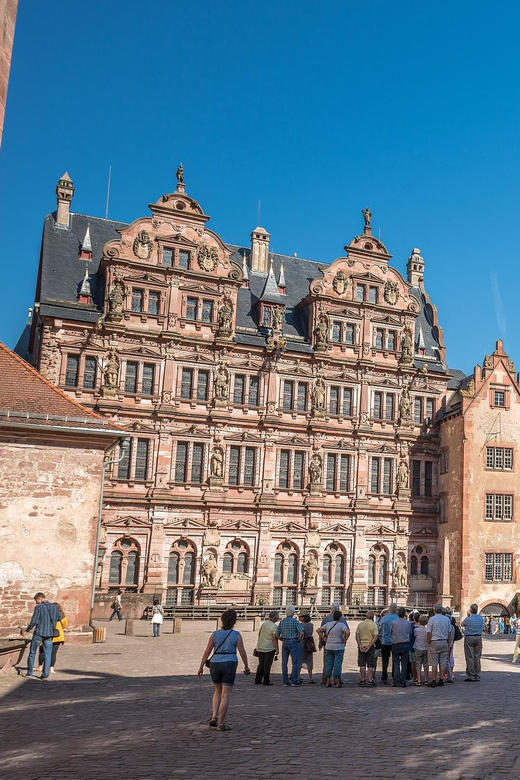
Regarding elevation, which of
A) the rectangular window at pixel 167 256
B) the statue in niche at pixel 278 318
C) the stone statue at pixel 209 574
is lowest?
the stone statue at pixel 209 574

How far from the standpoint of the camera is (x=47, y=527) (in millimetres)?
22453

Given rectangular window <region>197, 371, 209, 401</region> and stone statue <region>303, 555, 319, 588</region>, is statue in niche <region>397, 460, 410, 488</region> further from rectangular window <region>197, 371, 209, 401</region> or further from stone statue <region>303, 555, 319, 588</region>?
rectangular window <region>197, 371, 209, 401</region>

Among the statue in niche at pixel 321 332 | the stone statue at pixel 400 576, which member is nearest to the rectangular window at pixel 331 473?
the stone statue at pixel 400 576

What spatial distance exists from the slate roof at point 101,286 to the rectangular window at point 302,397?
1922mm

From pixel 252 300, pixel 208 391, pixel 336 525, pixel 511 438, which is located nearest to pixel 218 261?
pixel 252 300

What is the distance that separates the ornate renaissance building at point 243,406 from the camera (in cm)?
3759

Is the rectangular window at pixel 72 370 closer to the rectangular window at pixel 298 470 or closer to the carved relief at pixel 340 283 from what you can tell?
the rectangular window at pixel 298 470

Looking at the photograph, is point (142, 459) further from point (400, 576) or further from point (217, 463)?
point (400, 576)

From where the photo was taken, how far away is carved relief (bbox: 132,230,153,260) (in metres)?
39.2

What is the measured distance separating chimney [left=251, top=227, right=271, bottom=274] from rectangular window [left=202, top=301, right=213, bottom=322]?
21.1 ft

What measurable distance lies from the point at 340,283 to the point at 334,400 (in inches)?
258

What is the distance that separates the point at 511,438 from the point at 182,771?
38133 mm

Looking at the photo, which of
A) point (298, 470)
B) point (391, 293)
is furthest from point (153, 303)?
point (391, 293)

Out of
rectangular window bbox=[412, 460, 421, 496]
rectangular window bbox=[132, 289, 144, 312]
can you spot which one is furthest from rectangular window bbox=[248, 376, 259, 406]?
rectangular window bbox=[412, 460, 421, 496]
